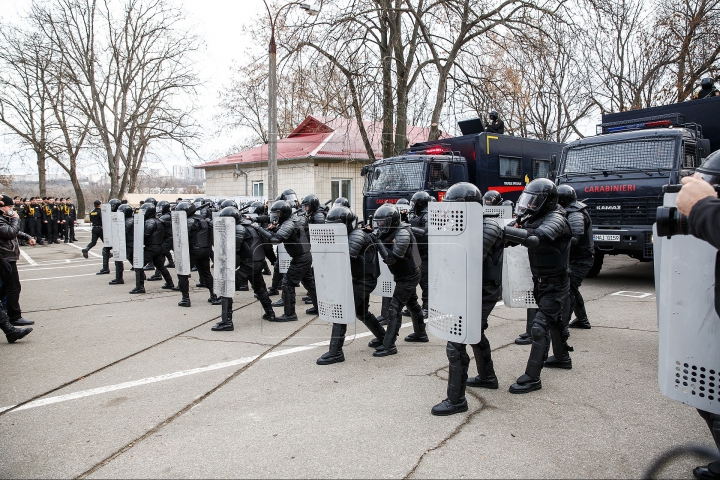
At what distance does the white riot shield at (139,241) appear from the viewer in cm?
1018

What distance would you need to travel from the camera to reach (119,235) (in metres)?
11.2

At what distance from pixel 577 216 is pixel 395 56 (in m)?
14.0

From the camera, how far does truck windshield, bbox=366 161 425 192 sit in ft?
40.5

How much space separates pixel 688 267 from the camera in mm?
2600

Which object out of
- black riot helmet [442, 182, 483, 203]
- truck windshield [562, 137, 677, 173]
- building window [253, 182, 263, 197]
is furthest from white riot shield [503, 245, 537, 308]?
building window [253, 182, 263, 197]

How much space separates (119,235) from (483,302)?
9285mm

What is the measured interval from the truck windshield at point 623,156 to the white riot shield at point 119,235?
940 cm

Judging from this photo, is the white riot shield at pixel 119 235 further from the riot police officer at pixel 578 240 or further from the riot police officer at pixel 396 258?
the riot police officer at pixel 578 240

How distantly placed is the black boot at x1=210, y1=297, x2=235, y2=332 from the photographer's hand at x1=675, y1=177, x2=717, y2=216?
19.9 ft

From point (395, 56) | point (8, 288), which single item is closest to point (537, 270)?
point (8, 288)

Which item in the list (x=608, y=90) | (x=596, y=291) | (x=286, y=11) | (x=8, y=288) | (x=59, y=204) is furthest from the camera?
(x=608, y=90)

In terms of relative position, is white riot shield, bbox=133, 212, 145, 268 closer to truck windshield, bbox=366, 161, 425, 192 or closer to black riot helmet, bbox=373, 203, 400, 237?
truck windshield, bbox=366, 161, 425, 192

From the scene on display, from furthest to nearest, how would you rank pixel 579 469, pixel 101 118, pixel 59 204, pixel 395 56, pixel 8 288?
pixel 101 118 < pixel 59 204 < pixel 395 56 < pixel 8 288 < pixel 579 469

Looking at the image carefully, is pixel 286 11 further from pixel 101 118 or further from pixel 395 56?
pixel 101 118
